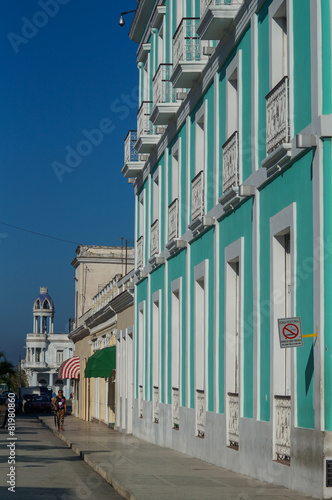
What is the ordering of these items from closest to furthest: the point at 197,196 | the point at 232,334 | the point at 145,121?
the point at 232,334 < the point at 197,196 < the point at 145,121

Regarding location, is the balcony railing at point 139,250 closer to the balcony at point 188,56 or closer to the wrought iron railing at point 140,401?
the wrought iron railing at point 140,401

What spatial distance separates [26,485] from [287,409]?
3.87 m

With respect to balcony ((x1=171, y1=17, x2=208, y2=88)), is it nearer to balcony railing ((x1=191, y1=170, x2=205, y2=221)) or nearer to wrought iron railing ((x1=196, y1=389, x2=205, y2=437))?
balcony railing ((x1=191, y1=170, x2=205, y2=221))

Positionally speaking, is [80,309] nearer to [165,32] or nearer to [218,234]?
[165,32]

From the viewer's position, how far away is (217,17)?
14.1 metres

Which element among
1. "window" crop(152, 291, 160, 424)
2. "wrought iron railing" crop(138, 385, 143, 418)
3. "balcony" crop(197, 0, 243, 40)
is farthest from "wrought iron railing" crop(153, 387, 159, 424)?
"balcony" crop(197, 0, 243, 40)

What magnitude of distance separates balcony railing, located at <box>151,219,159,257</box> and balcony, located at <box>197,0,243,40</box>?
8065 millimetres

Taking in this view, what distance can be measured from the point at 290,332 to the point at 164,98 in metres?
11.2

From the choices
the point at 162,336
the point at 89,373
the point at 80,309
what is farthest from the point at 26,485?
the point at 80,309

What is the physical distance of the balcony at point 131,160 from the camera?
25234 mm

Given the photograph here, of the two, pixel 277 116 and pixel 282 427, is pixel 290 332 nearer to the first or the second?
pixel 282 427

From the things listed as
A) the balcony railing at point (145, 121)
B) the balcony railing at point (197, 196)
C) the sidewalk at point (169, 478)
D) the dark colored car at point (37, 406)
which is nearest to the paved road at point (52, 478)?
the sidewalk at point (169, 478)

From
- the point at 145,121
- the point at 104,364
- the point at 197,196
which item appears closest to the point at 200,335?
the point at 197,196

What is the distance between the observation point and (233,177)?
1402 centimetres
